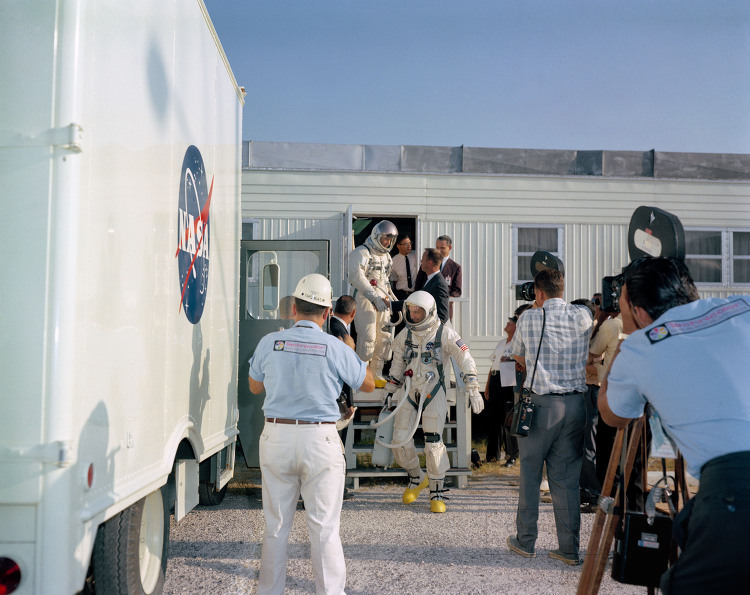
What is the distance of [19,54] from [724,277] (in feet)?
37.8

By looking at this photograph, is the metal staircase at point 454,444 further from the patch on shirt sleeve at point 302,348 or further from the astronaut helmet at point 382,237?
the patch on shirt sleeve at point 302,348

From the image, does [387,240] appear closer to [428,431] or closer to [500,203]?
[428,431]

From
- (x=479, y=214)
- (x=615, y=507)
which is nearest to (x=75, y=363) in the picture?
(x=615, y=507)

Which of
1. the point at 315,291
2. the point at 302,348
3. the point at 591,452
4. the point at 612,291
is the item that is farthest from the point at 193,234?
the point at 591,452

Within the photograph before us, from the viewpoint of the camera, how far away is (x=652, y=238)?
339 centimetres

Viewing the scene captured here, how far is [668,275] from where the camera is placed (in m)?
2.58

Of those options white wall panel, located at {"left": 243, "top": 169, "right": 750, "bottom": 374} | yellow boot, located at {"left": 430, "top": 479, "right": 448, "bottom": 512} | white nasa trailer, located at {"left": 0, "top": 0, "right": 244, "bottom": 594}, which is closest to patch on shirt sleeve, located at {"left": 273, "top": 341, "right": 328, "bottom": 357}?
white nasa trailer, located at {"left": 0, "top": 0, "right": 244, "bottom": 594}

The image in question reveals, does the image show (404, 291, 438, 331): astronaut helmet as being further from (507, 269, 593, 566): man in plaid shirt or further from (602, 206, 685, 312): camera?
(602, 206, 685, 312): camera

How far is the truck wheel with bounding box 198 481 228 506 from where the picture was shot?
5.98 m

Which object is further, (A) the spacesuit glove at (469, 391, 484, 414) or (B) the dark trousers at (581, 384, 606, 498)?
(B) the dark trousers at (581, 384, 606, 498)

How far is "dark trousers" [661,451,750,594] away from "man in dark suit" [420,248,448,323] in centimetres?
531

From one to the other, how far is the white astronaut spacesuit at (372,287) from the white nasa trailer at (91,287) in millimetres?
3899

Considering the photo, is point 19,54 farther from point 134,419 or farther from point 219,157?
point 219,157

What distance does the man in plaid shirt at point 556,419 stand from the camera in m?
4.88
